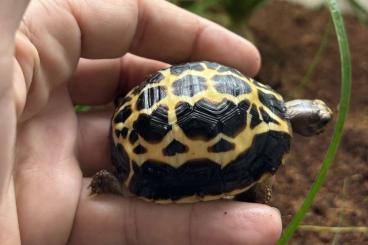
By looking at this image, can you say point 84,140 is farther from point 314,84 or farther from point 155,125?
point 314,84

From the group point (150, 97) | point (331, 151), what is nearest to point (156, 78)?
point (150, 97)

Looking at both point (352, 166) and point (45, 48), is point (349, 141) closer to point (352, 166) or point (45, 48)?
point (352, 166)

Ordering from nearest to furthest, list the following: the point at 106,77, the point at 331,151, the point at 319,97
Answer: the point at 331,151 < the point at 106,77 < the point at 319,97

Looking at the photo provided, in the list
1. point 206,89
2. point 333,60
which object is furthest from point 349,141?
point 206,89

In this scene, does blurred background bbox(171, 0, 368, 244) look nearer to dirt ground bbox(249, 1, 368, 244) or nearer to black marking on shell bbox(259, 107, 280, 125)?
dirt ground bbox(249, 1, 368, 244)

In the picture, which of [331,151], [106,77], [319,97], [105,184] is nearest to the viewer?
[331,151]
